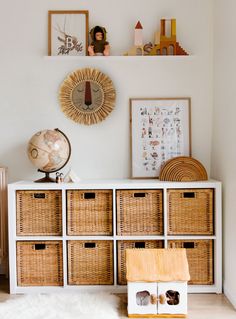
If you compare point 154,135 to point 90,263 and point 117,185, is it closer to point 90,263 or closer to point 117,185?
point 117,185

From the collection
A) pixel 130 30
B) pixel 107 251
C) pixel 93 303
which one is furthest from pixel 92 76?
pixel 93 303

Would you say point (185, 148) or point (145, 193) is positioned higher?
point (185, 148)

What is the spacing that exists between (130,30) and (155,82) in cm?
43

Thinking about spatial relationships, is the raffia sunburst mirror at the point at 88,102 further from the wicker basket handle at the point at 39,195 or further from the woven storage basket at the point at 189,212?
the woven storage basket at the point at 189,212

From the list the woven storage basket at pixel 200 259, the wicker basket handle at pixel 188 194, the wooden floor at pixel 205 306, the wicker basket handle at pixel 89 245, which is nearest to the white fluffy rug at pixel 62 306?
the wooden floor at pixel 205 306

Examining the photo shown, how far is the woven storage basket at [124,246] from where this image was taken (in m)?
3.25

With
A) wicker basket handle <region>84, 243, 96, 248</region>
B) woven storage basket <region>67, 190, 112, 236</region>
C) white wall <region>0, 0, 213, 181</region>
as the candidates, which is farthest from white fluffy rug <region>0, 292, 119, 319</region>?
white wall <region>0, 0, 213, 181</region>

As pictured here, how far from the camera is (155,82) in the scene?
360 cm

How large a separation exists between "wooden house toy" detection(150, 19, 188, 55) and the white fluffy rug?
5.84 ft

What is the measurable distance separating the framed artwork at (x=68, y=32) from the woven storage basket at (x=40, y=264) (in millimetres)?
1432

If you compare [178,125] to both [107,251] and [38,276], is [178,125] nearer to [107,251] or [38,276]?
[107,251]

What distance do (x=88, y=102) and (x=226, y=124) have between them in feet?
3.46

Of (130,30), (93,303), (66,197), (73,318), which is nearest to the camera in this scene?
(73,318)

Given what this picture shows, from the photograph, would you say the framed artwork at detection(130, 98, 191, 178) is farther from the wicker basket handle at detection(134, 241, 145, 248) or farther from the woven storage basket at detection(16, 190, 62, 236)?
the woven storage basket at detection(16, 190, 62, 236)
